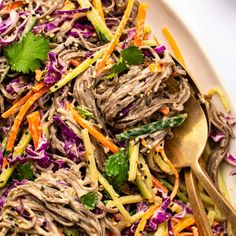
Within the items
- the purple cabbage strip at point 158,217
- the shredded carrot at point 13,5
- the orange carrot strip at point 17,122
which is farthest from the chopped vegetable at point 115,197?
the shredded carrot at point 13,5

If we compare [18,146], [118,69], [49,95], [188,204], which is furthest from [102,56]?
[188,204]

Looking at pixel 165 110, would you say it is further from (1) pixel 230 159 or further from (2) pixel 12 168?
(2) pixel 12 168

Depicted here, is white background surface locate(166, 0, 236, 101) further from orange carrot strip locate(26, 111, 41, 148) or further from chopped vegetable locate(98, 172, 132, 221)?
orange carrot strip locate(26, 111, 41, 148)

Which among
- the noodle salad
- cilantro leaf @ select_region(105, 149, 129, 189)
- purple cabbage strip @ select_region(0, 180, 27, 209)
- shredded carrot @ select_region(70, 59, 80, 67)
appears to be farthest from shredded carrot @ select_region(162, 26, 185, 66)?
purple cabbage strip @ select_region(0, 180, 27, 209)

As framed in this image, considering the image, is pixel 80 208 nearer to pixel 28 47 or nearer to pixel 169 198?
pixel 169 198

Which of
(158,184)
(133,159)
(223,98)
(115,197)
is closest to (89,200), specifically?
(115,197)

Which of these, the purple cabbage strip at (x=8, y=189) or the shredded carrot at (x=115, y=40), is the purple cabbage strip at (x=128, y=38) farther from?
the purple cabbage strip at (x=8, y=189)
